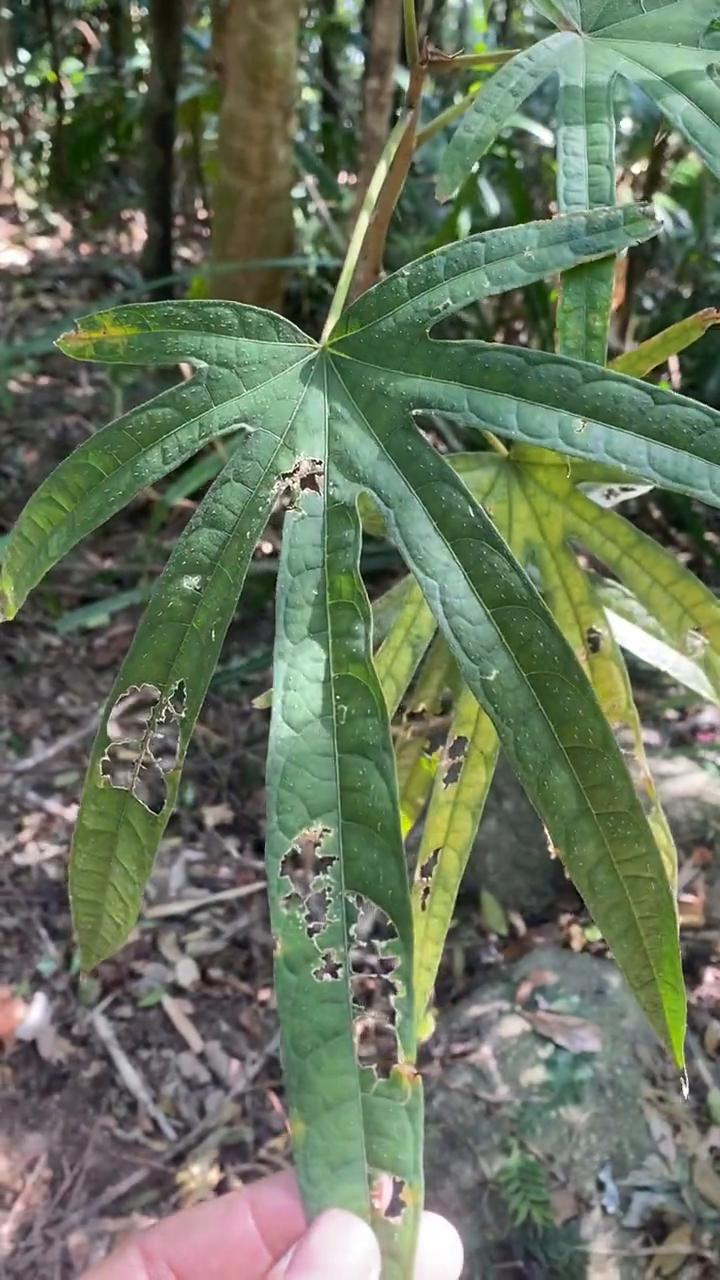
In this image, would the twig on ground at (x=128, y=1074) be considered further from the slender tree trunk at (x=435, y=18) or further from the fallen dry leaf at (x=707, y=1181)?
the slender tree trunk at (x=435, y=18)

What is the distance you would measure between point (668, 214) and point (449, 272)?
161 cm

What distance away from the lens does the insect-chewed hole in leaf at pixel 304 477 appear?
0.52 metres

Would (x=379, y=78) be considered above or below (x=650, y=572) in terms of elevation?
above

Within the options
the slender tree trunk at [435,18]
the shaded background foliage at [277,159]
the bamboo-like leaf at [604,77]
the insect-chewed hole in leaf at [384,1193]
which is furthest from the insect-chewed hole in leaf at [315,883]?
the slender tree trunk at [435,18]

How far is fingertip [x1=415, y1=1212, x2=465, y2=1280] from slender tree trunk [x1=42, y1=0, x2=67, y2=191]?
2773mm

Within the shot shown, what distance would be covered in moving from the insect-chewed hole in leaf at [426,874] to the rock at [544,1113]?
556mm

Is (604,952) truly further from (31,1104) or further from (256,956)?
(31,1104)

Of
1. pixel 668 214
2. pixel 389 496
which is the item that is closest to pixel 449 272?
pixel 389 496

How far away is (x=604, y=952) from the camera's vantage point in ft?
3.96

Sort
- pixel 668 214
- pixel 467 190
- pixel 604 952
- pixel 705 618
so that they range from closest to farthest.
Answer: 1. pixel 705 618
2. pixel 604 952
3. pixel 467 190
4. pixel 668 214

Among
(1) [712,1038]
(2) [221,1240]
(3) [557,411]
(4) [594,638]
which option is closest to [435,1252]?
(2) [221,1240]

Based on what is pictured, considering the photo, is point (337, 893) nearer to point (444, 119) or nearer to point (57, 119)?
point (444, 119)

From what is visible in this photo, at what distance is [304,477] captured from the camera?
20.4 inches

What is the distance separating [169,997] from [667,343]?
0.98 meters
